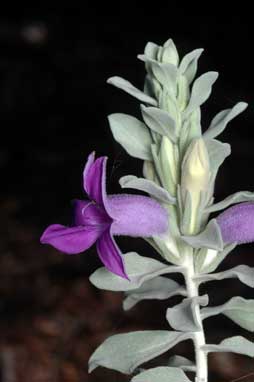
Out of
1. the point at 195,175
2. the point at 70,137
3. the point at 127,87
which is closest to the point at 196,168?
the point at 195,175

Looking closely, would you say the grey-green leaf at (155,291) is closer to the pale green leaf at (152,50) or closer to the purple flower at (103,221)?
the purple flower at (103,221)

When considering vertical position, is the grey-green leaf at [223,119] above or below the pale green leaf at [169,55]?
below

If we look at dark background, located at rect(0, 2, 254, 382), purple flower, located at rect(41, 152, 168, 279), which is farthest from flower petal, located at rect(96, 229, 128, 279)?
dark background, located at rect(0, 2, 254, 382)

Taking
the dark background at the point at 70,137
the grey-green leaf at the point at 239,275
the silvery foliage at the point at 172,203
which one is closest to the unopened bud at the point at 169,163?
the silvery foliage at the point at 172,203

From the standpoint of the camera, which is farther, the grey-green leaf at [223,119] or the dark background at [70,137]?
the dark background at [70,137]

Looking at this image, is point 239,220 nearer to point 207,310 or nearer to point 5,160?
point 207,310

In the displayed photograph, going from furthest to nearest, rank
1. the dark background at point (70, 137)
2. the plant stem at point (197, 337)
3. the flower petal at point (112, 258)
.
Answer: the dark background at point (70, 137)
the plant stem at point (197, 337)
the flower petal at point (112, 258)

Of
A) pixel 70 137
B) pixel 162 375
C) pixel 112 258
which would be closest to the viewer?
pixel 112 258

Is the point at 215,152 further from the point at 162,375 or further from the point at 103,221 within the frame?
the point at 162,375
